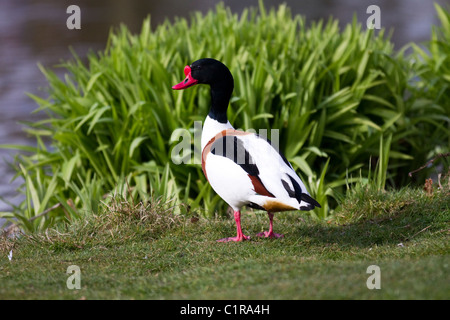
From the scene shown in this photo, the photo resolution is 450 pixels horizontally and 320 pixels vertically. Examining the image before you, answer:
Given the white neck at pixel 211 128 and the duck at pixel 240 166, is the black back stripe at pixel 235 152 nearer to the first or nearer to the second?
the duck at pixel 240 166

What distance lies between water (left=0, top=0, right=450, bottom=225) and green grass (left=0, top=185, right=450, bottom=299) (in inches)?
153

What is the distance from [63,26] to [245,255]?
1319cm

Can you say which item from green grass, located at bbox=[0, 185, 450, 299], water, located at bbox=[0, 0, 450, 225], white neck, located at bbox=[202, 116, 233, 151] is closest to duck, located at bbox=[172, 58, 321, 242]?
white neck, located at bbox=[202, 116, 233, 151]

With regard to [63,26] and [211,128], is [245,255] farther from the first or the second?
[63,26]

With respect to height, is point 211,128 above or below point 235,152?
above

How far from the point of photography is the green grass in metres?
3.27

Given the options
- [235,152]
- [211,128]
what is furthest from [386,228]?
[211,128]

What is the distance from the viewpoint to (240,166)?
4.16 metres

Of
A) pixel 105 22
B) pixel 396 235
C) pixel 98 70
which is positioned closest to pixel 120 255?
pixel 396 235

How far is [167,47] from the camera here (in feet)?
24.0

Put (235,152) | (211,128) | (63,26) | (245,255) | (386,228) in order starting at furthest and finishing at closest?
(63,26)
(386,228)
(211,128)
(235,152)
(245,255)
